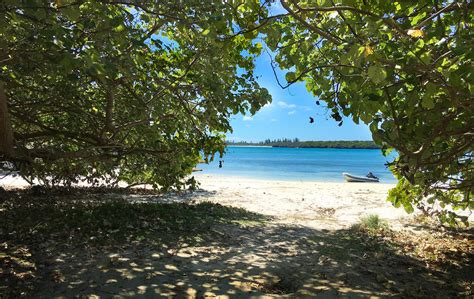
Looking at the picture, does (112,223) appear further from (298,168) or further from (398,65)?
(298,168)

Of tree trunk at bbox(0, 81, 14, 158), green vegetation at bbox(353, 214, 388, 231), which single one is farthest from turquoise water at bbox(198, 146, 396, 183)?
tree trunk at bbox(0, 81, 14, 158)

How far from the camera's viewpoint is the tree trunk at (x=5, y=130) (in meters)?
5.49

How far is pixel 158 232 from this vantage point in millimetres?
6910

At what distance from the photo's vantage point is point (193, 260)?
546cm

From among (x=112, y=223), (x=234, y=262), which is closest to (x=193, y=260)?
(x=234, y=262)

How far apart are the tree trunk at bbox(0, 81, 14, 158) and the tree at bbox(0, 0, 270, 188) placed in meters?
0.01

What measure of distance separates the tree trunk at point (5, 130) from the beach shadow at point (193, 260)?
1361 millimetres

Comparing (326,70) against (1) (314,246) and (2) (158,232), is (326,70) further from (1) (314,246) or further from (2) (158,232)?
(2) (158,232)

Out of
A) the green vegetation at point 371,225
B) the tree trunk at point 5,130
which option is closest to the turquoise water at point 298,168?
the green vegetation at point 371,225

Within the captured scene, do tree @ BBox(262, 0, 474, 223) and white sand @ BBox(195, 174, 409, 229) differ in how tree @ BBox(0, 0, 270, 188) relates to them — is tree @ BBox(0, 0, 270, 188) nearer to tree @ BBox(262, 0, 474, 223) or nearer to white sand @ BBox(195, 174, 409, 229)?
tree @ BBox(262, 0, 474, 223)

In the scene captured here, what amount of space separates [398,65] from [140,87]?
16.2 ft

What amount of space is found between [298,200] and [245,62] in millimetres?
9663

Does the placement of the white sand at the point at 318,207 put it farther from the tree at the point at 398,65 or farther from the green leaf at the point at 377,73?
the green leaf at the point at 377,73

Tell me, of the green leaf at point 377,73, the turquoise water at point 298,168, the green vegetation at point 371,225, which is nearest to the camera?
the green leaf at point 377,73
